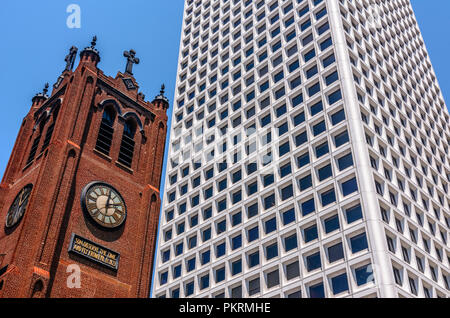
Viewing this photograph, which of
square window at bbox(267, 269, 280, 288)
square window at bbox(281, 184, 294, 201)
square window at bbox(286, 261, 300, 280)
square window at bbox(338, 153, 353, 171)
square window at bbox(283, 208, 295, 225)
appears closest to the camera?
square window at bbox(286, 261, 300, 280)

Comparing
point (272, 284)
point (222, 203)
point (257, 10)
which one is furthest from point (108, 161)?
point (257, 10)

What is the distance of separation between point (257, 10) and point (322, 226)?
3941 centimetres

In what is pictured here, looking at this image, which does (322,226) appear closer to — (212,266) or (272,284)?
(272,284)

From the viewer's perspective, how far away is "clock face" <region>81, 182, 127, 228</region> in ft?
111

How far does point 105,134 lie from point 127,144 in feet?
6.48

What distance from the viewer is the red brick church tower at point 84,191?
3036 cm

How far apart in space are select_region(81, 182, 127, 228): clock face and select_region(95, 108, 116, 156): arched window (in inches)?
140

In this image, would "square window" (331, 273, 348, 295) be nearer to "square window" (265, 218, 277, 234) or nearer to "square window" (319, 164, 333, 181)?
"square window" (265, 218, 277, 234)

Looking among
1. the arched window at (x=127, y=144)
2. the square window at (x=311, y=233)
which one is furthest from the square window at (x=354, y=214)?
the arched window at (x=127, y=144)

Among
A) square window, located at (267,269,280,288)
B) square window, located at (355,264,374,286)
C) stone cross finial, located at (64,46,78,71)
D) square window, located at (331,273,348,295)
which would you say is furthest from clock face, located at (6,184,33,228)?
square window, located at (355,264,374,286)

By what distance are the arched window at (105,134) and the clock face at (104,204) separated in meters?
3.54

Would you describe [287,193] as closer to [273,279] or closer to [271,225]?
[271,225]

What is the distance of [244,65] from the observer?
68.4 meters

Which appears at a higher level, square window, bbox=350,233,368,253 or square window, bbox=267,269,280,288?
square window, bbox=350,233,368,253
